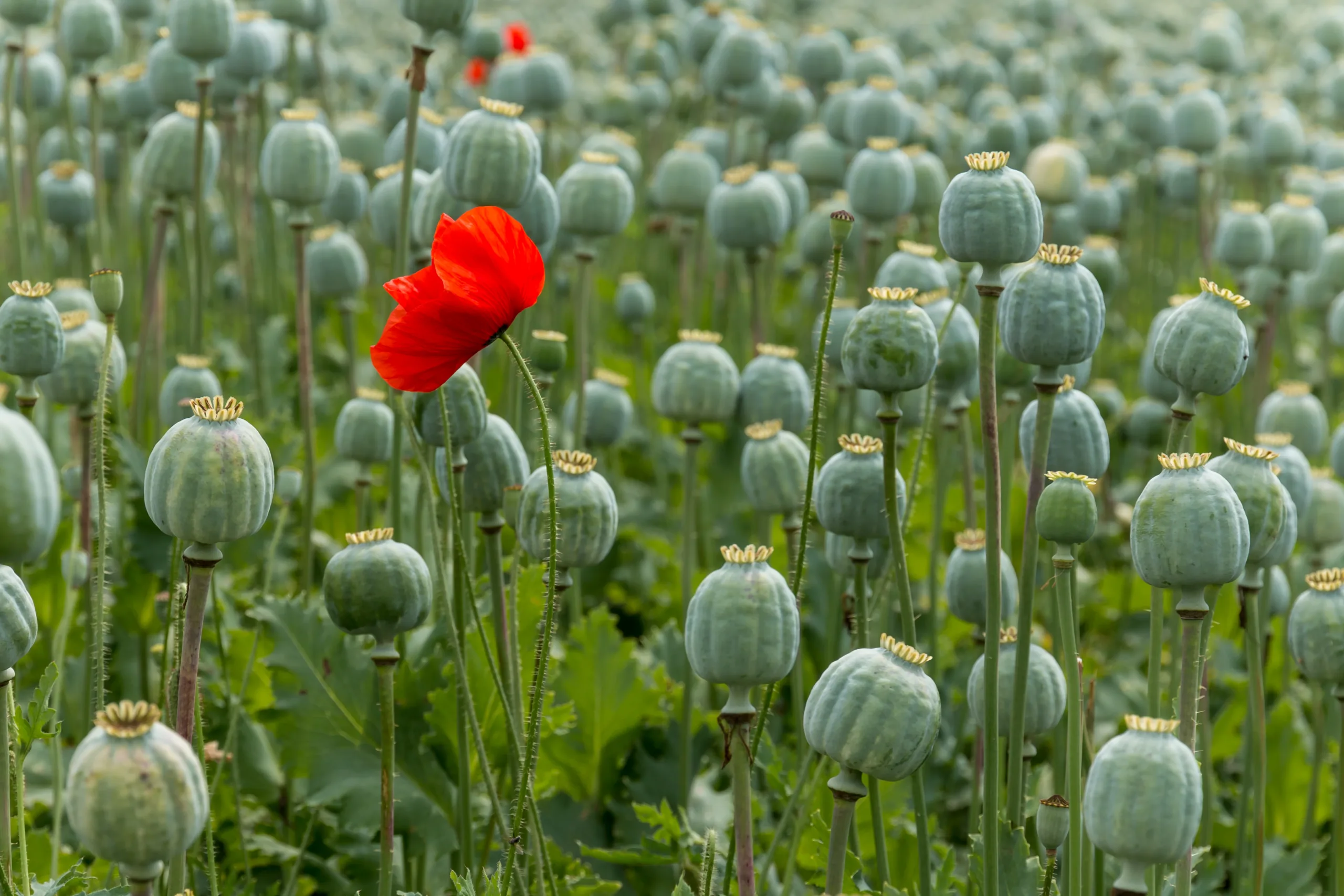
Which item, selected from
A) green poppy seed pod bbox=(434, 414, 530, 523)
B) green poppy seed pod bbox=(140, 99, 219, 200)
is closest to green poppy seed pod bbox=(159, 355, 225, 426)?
green poppy seed pod bbox=(140, 99, 219, 200)

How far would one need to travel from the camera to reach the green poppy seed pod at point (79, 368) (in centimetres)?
198

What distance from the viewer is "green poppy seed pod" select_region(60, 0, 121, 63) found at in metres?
2.81

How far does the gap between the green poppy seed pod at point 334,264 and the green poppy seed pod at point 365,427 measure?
732 millimetres

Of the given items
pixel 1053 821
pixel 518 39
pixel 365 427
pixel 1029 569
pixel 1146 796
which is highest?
pixel 518 39

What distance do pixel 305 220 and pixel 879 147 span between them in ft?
3.70

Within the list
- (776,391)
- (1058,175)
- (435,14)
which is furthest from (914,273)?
(1058,175)

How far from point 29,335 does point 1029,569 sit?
1.13m

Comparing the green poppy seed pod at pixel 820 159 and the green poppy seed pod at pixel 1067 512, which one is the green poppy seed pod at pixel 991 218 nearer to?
the green poppy seed pod at pixel 1067 512

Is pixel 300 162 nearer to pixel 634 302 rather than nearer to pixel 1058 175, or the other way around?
pixel 634 302

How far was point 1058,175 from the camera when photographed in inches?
140

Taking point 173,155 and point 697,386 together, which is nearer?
point 697,386

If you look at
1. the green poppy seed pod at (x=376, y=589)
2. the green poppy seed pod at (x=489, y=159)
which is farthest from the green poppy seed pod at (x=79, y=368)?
the green poppy seed pod at (x=376, y=589)

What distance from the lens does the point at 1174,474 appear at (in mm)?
1288

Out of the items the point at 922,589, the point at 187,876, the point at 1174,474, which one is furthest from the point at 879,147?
the point at 187,876
